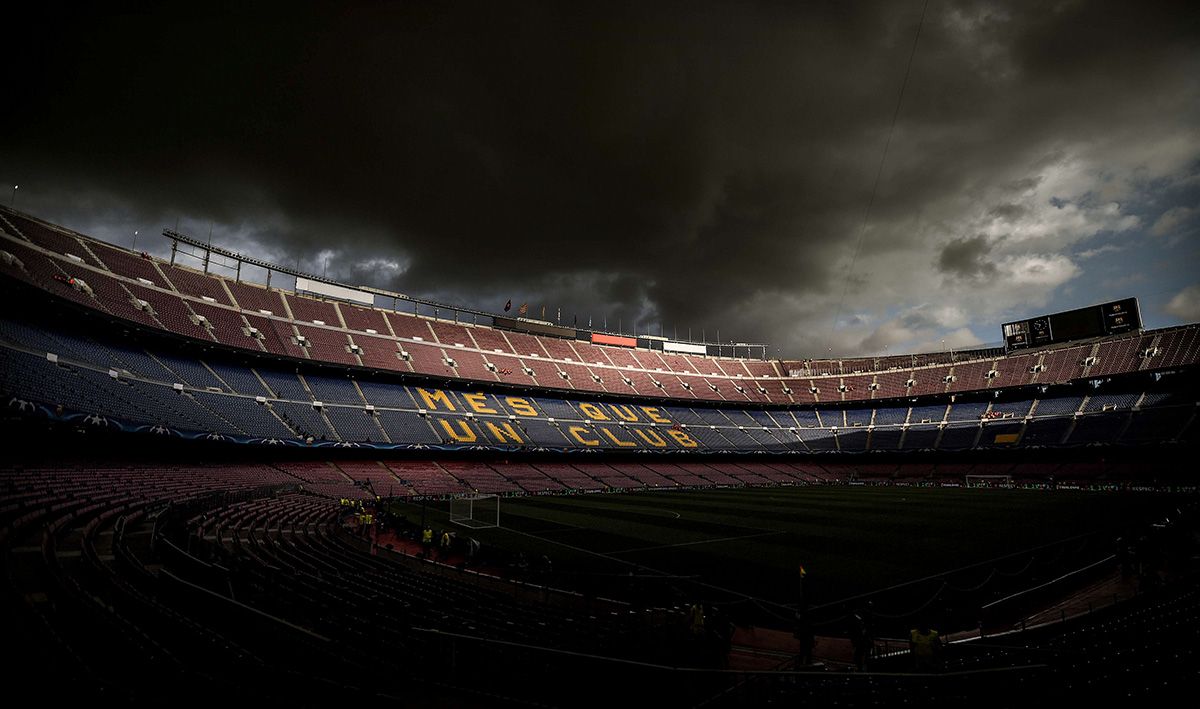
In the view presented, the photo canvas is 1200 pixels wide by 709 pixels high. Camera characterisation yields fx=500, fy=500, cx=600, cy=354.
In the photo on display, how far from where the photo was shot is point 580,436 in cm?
5556

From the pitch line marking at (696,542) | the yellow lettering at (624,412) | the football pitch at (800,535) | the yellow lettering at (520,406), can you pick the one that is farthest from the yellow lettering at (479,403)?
the pitch line marking at (696,542)

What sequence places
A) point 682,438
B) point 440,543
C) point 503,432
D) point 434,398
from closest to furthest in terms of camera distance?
1. point 440,543
2. point 503,432
3. point 434,398
4. point 682,438

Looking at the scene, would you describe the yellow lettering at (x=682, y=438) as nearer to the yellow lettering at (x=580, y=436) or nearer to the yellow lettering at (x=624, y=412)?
the yellow lettering at (x=624, y=412)

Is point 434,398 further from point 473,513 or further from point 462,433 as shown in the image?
point 473,513

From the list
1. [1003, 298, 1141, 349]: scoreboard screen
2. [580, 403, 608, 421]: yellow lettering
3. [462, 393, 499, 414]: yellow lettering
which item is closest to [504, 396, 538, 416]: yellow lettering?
[462, 393, 499, 414]: yellow lettering

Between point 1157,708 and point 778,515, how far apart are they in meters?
26.0

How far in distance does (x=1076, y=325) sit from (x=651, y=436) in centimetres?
5316

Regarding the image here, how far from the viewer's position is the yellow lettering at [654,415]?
65.2 m

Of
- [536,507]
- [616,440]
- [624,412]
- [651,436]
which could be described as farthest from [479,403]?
[536,507]

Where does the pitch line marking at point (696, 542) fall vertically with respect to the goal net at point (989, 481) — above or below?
below

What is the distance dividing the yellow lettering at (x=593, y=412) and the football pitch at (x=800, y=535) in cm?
2234

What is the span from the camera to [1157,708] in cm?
491

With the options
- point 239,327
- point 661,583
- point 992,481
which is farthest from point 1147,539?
point 239,327

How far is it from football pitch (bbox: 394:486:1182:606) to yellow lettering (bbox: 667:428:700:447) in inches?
833
